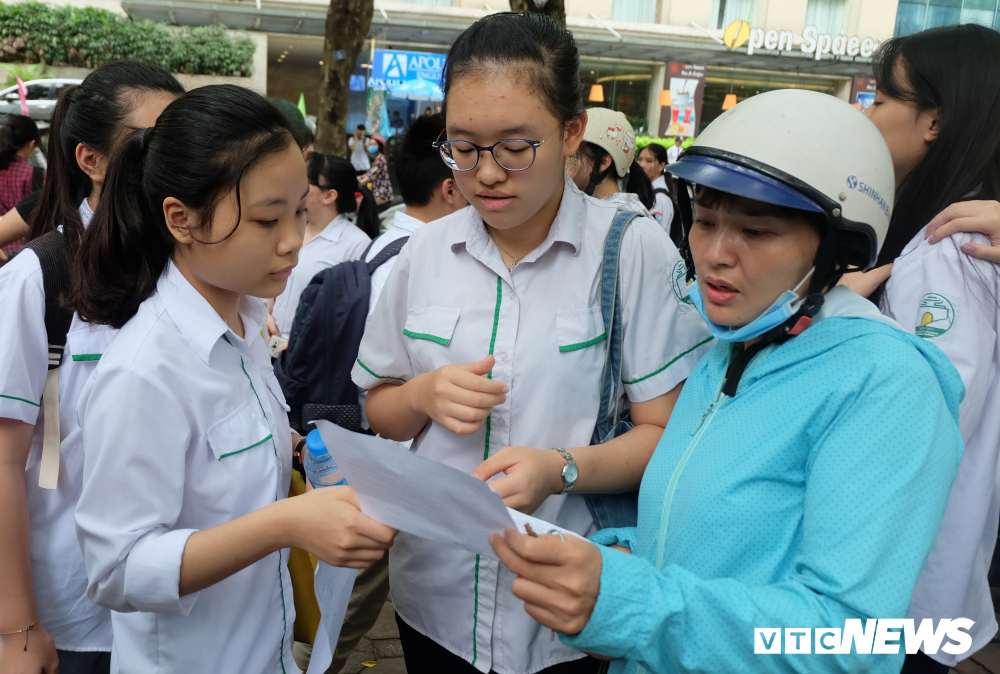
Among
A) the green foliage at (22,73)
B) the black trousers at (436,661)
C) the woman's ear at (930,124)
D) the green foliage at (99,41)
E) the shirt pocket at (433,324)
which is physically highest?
the green foliage at (99,41)

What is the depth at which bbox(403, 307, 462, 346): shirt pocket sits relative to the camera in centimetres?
164

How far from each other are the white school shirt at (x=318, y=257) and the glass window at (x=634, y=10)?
21395 mm

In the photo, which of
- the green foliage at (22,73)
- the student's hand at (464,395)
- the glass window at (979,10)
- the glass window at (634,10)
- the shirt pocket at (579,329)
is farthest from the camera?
the glass window at (634,10)

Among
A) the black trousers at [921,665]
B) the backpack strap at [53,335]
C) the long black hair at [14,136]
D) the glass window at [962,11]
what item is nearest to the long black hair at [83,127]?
the backpack strap at [53,335]

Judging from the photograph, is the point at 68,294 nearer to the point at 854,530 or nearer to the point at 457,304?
the point at 457,304

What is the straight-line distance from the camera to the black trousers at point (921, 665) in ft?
6.12

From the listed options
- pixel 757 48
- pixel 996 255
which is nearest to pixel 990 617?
pixel 996 255

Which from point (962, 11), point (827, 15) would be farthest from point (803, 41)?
point (962, 11)

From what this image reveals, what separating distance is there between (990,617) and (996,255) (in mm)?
944

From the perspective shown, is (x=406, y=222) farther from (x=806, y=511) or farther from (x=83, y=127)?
(x=806, y=511)

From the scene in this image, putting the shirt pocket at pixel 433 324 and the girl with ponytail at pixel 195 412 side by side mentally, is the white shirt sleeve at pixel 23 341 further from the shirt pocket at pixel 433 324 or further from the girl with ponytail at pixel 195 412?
the shirt pocket at pixel 433 324

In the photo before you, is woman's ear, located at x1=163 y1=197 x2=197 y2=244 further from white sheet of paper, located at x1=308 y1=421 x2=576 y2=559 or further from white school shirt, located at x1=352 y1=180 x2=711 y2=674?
white sheet of paper, located at x1=308 y1=421 x2=576 y2=559

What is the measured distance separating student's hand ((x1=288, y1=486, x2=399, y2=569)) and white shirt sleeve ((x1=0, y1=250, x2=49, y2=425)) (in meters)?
0.72

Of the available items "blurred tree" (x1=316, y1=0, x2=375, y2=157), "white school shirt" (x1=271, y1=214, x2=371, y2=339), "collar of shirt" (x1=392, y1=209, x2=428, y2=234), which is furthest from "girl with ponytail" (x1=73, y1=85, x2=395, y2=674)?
"blurred tree" (x1=316, y1=0, x2=375, y2=157)
